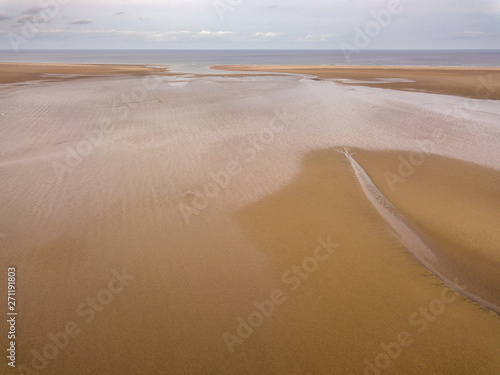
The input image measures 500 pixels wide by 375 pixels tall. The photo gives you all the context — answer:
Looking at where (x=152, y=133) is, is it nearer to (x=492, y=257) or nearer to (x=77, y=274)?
(x=77, y=274)

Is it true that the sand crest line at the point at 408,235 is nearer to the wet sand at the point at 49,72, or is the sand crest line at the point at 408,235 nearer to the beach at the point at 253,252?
the beach at the point at 253,252

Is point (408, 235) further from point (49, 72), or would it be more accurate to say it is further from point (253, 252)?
point (49, 72)

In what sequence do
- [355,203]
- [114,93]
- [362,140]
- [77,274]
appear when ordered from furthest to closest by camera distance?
[114,93]
[362,140]
[355,203]
[77,274]

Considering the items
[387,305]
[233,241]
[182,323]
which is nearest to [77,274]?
[182,323]

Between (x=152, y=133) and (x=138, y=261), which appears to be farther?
(x=152, y=133)

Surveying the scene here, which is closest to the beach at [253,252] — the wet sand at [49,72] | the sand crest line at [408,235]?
the sand crest line at [408,235]

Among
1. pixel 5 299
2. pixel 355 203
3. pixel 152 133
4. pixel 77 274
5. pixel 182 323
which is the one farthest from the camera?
pixel 152 133

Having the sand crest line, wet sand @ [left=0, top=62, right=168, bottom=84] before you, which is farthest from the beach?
wet sand @ [left=0, top=62, right=168, bottom=84]

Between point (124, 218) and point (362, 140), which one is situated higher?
point (362, 140)
